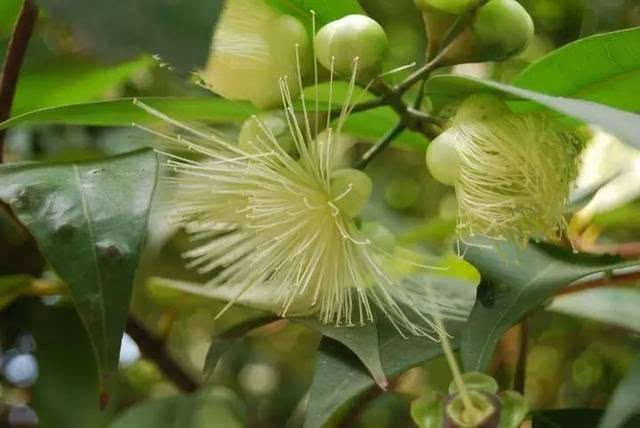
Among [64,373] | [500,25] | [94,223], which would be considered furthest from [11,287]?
[500,25]

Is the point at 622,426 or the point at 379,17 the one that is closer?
the point at 622,426

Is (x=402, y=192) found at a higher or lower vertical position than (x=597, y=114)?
lower

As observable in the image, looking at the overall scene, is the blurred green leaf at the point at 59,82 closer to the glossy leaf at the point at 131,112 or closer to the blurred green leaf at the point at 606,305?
the glossy leaf at the point at 131,112

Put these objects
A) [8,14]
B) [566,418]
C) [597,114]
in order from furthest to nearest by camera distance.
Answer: [8,14]
[566,418]
[597,114]

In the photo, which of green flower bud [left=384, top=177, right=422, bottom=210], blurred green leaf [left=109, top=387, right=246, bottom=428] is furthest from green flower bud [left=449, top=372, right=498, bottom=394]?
green flower bud [left=384, top=177, right=422, bottom=210]

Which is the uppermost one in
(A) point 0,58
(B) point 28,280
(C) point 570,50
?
(C) point 570,50

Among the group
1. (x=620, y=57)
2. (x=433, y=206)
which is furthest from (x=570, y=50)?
(x=433, y=206)

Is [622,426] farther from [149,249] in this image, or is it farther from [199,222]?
[149,249]

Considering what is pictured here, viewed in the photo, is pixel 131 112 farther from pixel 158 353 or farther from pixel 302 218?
pixel 158 353
